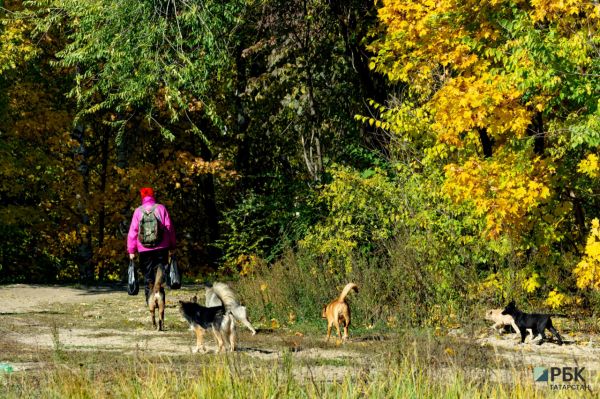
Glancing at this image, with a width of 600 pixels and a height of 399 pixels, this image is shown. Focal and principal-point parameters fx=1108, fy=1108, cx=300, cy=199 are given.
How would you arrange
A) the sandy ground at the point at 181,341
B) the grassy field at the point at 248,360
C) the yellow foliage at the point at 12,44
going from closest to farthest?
the grassy field at the point at 248,360 → the sandy ground at the point at 181,341 → the yellow foliage at the point at 12,44

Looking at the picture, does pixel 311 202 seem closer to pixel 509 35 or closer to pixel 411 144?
pixel 411 144

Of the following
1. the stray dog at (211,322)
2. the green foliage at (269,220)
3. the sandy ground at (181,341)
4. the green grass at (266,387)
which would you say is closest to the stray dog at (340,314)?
the sandy ground at (181,341)

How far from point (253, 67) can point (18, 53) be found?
7.56 m

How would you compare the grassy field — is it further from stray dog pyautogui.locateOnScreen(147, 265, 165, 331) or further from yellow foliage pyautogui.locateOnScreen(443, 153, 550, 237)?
yellow foliage pyautogui.locateOnScreen(443, 153, 550, 237)

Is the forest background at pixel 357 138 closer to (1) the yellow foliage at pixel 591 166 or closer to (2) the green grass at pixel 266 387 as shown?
(1) the yellow foliage at pixel 591 166

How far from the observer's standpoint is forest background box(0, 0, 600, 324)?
16.9 meters

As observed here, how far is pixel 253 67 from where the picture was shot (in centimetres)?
3325

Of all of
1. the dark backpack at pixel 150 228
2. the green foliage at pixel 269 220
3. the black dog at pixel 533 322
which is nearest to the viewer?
the black dog at pixel 533 322

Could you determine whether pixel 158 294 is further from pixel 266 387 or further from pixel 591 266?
pixel 266 387

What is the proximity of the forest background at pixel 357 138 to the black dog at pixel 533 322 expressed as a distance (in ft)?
3.75

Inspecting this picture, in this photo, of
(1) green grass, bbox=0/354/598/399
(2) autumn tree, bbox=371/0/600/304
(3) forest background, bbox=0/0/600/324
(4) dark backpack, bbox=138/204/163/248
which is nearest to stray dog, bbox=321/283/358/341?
(3) forest background, bbox=0/0/600/324

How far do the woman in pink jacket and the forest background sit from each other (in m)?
2.48

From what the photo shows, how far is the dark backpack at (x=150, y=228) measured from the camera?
16297 mm

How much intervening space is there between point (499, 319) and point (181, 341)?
437 cm
